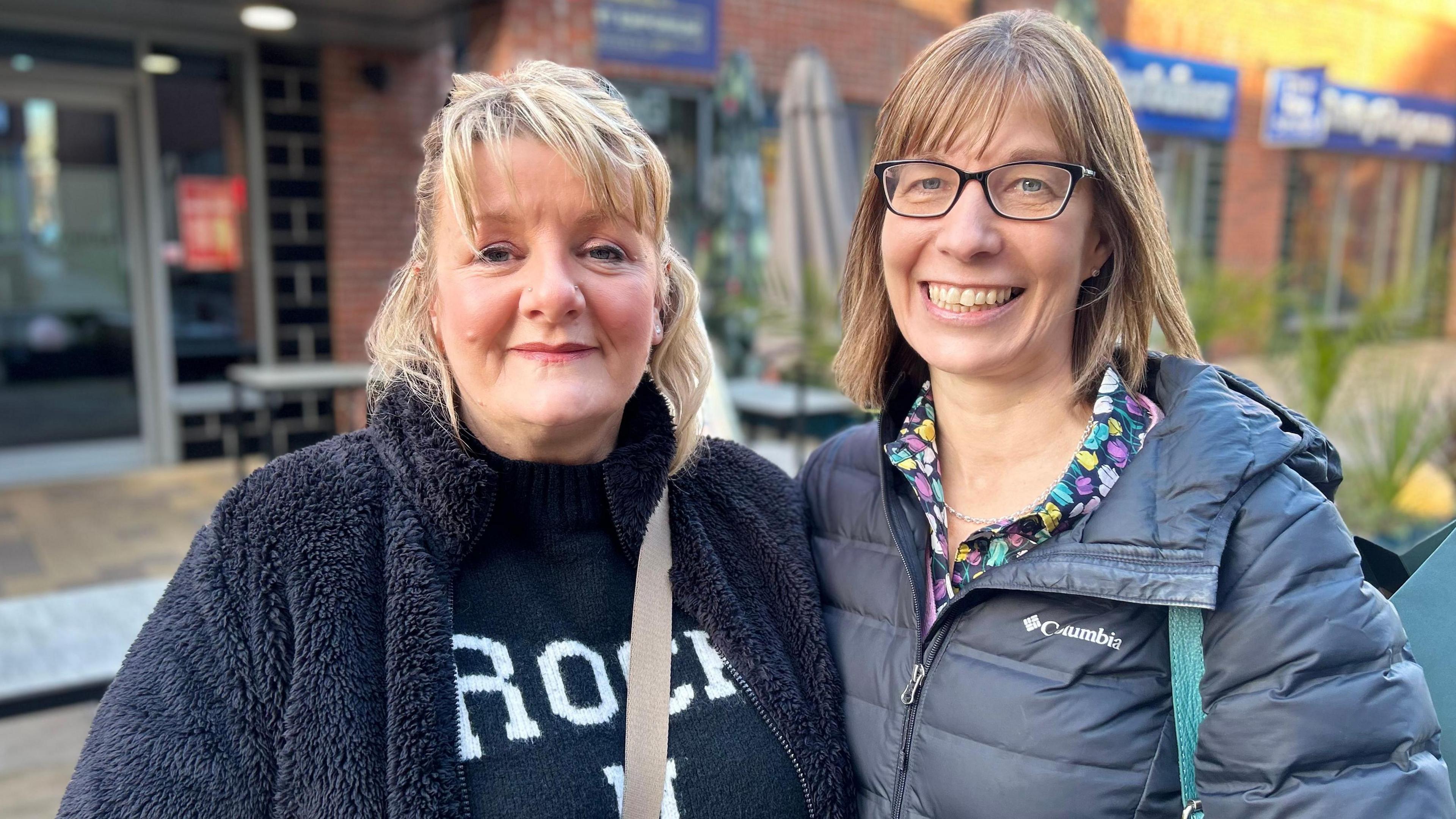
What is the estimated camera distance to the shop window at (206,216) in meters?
6.90

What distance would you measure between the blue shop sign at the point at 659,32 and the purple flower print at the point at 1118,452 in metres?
6.56

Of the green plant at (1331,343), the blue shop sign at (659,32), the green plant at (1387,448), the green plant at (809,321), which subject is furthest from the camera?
the blue shop sign at (659,32)

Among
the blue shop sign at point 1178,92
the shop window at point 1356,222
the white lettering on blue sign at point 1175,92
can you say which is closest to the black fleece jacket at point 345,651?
the blue shop sign at point 1178,92

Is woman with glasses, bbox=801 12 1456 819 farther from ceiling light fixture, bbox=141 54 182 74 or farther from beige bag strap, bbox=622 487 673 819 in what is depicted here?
ceiling light fixture, bbox=141 54 182 74

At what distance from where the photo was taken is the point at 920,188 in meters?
1.59

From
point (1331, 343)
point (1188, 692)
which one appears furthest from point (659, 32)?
point (1188, 692)

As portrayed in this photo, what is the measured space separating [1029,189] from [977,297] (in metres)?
0.17

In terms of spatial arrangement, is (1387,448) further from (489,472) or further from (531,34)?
(531,34)

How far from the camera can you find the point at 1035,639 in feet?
4.49

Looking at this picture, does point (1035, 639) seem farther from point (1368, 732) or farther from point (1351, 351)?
point (1351, 351)

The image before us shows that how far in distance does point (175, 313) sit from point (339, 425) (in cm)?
136

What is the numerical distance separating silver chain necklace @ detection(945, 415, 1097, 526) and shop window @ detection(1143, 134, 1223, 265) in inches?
424

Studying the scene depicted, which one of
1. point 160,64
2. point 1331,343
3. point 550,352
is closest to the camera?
point 550,352

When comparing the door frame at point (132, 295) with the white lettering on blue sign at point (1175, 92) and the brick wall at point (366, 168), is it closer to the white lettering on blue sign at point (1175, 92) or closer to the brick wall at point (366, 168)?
the brick wall at point (366, 168)
